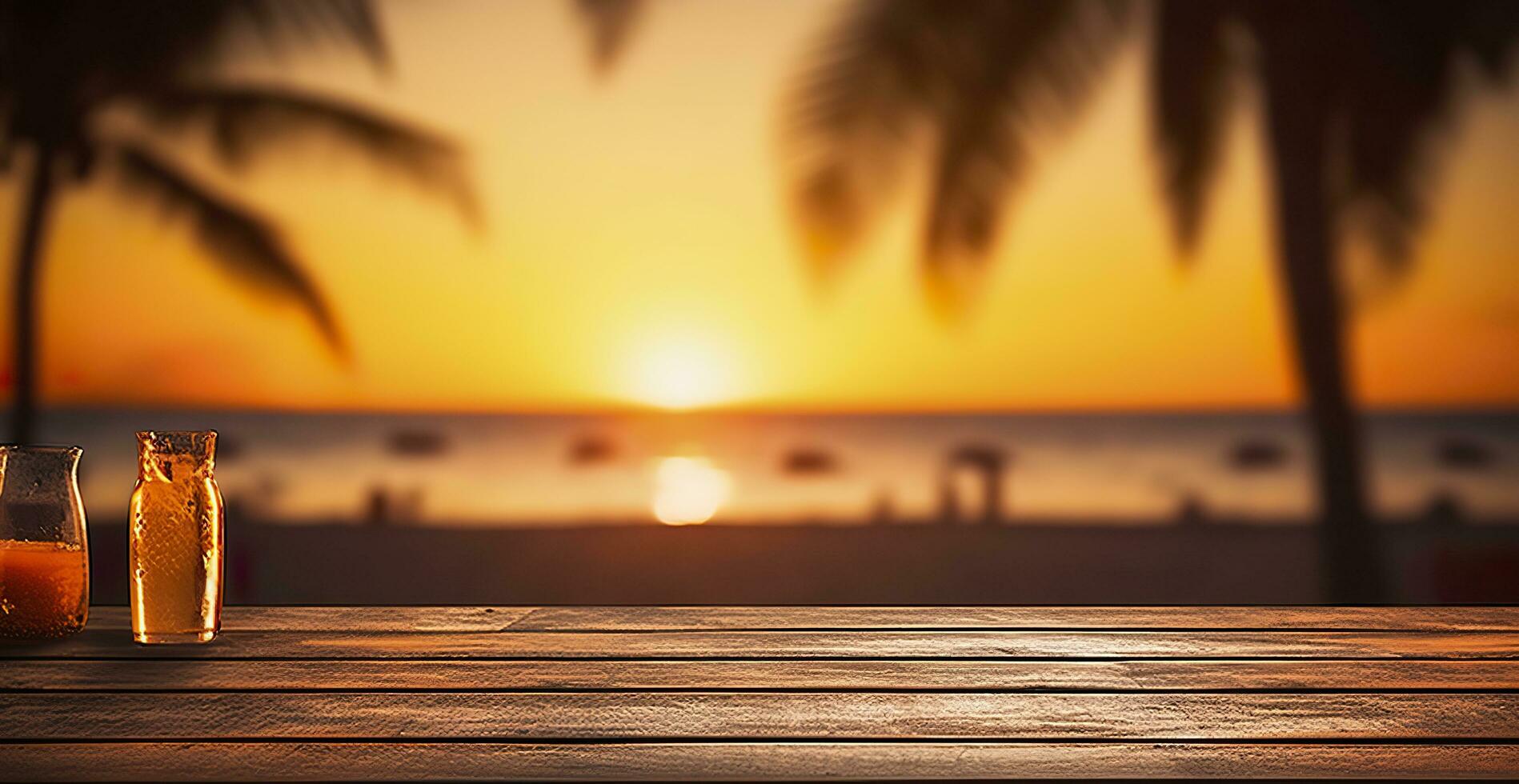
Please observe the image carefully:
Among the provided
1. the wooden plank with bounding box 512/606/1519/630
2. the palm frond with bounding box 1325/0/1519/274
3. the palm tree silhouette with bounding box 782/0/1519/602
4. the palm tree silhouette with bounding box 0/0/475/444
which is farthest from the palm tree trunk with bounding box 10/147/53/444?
the palm frond with bounding box 1325/0/1519/274

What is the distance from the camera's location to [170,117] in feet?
8.67

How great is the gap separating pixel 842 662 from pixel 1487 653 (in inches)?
19.1

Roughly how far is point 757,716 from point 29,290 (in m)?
2.23

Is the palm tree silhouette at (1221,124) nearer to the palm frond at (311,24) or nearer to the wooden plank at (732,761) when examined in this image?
the palm frond at (311,24)

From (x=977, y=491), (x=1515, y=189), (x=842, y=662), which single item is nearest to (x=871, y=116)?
(x=977, y=491)

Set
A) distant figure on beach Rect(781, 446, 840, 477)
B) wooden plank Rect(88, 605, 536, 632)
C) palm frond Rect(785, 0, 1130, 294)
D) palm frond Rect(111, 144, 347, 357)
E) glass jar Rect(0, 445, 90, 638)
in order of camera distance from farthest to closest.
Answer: distant figure on beach Rect(781, 446, 840, 477)
palm frond Rect(785, 0, 1130, 294)
palm frond Rect(111, 144, 347, 357)
wooden plank Rect(88, 605, 536, 632)
glass jar Rect(0, 445, 90, 638)

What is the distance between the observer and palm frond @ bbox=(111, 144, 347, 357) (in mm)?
2555

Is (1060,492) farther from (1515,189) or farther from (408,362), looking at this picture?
(408,362)

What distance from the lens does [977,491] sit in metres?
2.80

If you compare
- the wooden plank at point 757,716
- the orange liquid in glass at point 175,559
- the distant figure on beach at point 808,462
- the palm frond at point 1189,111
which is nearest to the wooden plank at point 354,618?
the orange liquid in glass at point 175,559

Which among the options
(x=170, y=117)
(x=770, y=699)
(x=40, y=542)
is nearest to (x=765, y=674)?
(x=770, y=699)

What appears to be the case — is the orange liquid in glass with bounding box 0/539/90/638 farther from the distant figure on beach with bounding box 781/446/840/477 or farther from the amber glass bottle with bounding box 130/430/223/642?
the distant figure on beach with bounding box 781/446/840/477

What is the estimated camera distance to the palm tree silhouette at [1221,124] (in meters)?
2.63

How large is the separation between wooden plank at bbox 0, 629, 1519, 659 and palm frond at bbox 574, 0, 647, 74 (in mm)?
1669
